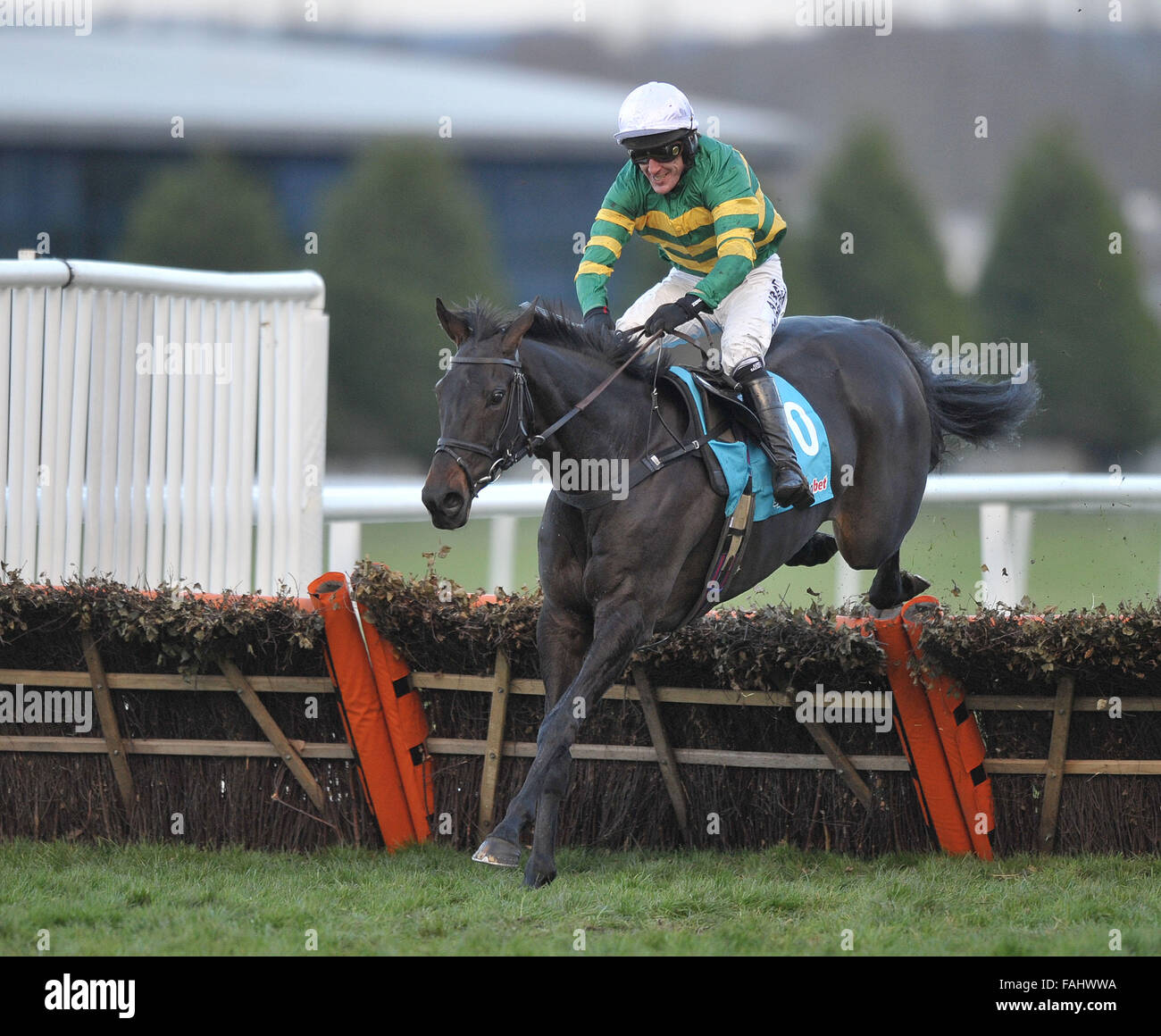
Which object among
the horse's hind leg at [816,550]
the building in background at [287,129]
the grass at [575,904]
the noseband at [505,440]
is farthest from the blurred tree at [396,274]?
the noseband at [505,440]

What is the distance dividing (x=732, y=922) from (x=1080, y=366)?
61.6 feet

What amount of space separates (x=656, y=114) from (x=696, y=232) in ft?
1.64

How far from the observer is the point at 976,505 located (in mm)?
7863

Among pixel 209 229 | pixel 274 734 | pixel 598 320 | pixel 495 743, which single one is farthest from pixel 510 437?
pixel 209 229

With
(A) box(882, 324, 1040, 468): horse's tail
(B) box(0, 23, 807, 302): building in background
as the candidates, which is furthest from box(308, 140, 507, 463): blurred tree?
(A) box(882, 324, 1040, 468): horse's tail

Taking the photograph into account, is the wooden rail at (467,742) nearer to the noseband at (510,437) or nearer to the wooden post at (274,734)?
the wooden post at (274,734)

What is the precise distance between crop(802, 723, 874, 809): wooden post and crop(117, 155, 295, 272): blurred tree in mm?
18135

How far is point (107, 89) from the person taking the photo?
35094 mm

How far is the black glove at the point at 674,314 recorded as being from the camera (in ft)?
15.6

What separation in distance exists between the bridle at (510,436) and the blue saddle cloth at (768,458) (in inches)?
20.4

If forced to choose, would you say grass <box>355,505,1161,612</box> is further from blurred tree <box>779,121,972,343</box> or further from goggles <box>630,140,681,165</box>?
blurred tree <box>779,121,972,343</box>

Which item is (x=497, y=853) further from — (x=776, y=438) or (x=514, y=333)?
(x=776, y=438)

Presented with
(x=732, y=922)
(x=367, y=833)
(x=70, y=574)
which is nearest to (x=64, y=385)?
(x=70, y=574)
